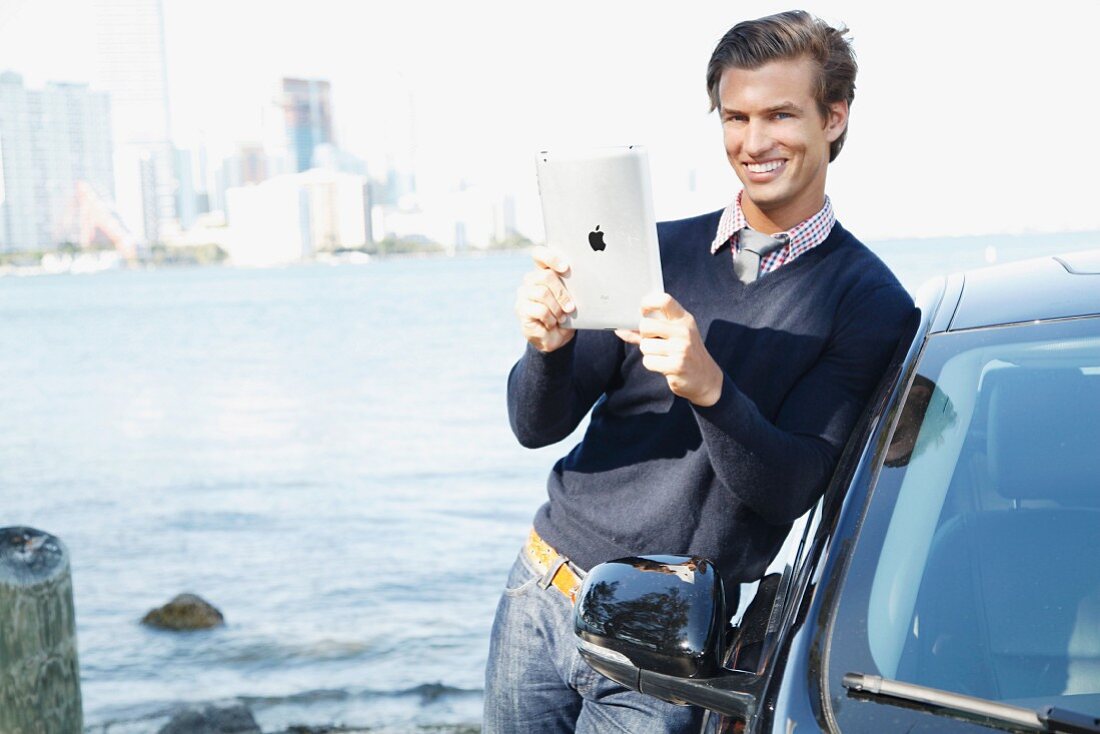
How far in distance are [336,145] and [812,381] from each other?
13722 centimetres

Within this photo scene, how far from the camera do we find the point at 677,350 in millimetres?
1725

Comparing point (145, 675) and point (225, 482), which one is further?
point (225, 482)

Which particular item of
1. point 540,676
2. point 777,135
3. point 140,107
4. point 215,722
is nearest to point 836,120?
point 777,135

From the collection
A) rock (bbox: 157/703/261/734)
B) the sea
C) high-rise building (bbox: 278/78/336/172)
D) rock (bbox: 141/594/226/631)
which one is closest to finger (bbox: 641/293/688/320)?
the sea

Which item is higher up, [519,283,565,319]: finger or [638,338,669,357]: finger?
[519,283,565,319]: finger

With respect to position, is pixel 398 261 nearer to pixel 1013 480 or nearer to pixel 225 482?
pixel 225 482

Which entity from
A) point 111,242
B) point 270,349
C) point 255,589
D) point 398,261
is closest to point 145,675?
point 255,589

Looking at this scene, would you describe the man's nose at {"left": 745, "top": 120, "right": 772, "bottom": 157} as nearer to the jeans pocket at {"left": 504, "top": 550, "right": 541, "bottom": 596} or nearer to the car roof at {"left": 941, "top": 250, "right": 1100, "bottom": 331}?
the car roof at {"left": 941, "top": 250, "right": 1100, "bottom": 331}

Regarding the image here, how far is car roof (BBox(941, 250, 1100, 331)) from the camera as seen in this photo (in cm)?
185

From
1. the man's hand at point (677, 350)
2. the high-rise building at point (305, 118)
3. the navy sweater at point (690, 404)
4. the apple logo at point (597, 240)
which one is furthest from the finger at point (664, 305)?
the high-rise building at point (305, 118)

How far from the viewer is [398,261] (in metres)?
131

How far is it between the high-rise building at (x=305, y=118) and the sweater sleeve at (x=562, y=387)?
136715 millimetres

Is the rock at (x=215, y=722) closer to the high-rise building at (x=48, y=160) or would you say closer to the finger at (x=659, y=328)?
the finger at (x=659, y=328)

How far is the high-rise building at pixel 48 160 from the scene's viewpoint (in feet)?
366
